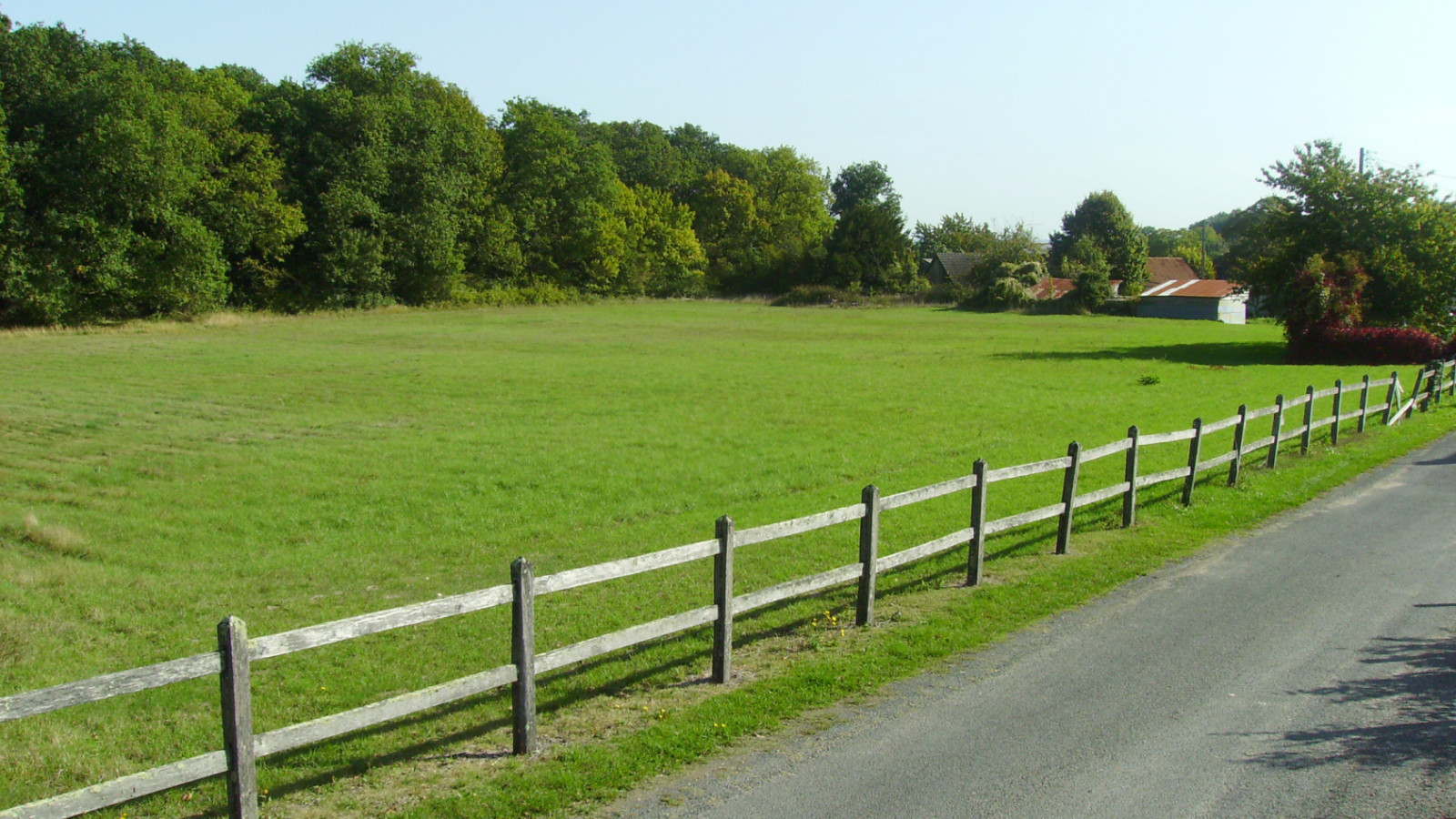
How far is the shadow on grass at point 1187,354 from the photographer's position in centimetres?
4531

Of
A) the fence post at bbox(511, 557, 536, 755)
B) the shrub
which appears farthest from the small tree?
the fence post at bbox(511, 557, 536, 755)

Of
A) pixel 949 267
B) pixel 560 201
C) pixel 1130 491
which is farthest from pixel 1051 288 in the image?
pixel 1130 491

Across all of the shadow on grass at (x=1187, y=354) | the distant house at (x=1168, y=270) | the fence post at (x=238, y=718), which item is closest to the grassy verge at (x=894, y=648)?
the fence post at (x=238, y=718)

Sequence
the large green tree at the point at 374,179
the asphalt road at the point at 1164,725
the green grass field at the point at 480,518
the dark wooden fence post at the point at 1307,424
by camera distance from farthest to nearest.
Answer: the large green tree at the point at 374,179 < the dark wooden fence post at the point at 1307,424 < the green grass field at the point at 480,518 < the asphalt road at the point at 1164,725

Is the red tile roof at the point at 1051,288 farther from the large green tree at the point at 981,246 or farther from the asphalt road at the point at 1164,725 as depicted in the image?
the asphalt road at the point at 1164,725

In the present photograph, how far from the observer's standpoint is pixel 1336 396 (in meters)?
20.6

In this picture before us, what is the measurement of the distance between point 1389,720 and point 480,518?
486 inches

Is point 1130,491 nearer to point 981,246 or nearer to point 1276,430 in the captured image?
point 1276,430

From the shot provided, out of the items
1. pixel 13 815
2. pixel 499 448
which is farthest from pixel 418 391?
pixel 13 815

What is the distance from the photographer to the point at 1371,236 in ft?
148

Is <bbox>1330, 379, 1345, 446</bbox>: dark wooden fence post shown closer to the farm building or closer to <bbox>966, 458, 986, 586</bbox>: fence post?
<bbox>966, 458, 986, 586</bbox>: fence post

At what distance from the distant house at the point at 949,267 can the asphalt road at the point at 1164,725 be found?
344ft

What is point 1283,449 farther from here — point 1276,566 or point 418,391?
point 418,391

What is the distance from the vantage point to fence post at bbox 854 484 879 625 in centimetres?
905
